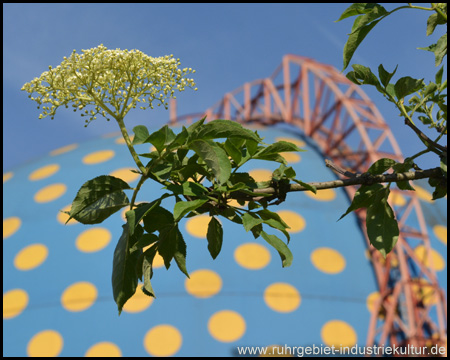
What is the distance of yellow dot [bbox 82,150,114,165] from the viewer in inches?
532

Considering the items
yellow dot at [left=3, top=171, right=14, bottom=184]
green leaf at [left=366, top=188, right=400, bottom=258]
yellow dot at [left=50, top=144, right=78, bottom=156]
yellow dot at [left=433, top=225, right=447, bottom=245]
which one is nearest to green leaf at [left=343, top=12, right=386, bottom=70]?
green leaf at [left=366, top=188, right=400, bottom=258]

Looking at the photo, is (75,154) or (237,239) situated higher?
(75,154)

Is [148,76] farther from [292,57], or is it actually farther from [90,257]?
[292,57]

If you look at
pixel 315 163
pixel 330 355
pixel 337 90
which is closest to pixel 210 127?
pixel 330 355

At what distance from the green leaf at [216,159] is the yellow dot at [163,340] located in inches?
323

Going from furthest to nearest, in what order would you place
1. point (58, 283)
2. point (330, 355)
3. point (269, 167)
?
point (269, 167)
point (58, 283)
point (330, 355)

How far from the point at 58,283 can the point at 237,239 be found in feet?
10.4

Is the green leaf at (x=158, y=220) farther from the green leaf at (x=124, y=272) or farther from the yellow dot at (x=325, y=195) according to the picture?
the yellow dot at (x=325, y=195)

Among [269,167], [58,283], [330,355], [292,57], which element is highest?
[292,57]

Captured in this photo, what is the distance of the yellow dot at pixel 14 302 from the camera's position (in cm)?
1034

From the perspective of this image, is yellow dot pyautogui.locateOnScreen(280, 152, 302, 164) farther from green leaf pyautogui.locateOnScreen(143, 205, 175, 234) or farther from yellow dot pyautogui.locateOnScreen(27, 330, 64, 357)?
green leaf pyautogui.locateOnScreen(143, 205, 175, 234)

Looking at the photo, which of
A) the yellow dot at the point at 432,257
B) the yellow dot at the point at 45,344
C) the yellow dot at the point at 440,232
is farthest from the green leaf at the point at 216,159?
the yellow dot at the point at 440,232

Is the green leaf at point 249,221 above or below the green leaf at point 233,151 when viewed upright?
below

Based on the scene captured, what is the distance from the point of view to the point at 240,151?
62.4 inches
